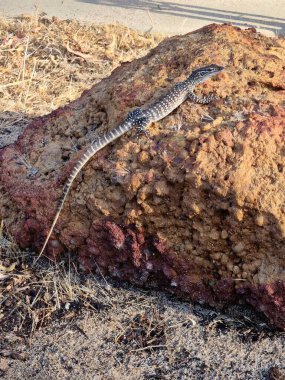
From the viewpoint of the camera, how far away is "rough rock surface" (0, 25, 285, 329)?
12.9 ft

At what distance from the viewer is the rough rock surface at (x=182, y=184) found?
12.9 feet

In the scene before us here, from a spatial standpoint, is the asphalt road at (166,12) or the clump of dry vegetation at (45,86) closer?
the clump of dry vegetation at (45,86)

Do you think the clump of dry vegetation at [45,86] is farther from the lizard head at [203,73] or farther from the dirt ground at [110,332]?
the lizard head at [203,73]

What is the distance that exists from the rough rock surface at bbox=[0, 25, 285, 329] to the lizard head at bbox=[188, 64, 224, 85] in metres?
0.09

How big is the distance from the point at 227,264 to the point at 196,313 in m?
0.45

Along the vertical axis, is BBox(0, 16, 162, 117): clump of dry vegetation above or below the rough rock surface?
above

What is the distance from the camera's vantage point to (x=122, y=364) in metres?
4.01

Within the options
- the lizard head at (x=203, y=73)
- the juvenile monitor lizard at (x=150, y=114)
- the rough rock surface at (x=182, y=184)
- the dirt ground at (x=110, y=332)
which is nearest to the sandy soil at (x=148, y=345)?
the dirt ground at (x=110, y=332)

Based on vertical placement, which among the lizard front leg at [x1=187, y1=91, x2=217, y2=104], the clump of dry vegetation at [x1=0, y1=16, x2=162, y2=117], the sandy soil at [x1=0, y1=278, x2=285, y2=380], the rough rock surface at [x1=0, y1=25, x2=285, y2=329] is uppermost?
the clump of dry vegetation at [x1=0, y1=16, x2=162, y2=117]

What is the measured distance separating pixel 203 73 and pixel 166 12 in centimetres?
692

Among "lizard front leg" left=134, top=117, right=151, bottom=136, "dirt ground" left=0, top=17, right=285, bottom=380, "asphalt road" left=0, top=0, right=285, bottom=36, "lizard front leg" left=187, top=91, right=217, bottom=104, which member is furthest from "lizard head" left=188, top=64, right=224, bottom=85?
"asphalt road" left=0, top=0, right=285, bottom=36

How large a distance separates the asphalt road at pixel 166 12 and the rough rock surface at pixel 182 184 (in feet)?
18.0

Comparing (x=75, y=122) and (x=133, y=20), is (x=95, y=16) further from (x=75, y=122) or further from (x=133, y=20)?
(x=75, y=122)

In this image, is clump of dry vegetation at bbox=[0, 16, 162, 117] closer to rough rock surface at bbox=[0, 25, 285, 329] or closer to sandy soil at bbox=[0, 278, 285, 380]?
rough rock surface at bbox=[0, 25, 285, 329]
